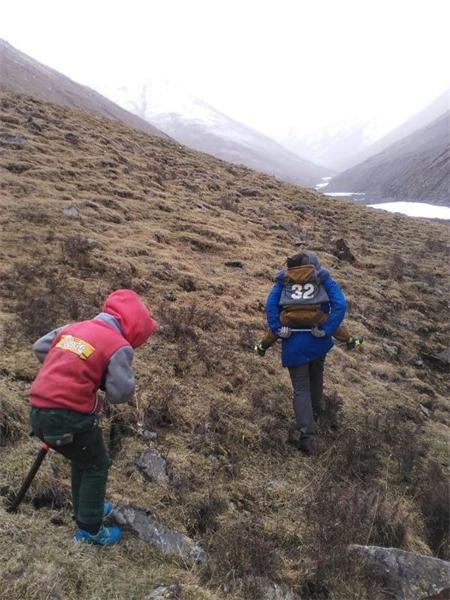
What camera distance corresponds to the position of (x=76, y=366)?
11.8ft

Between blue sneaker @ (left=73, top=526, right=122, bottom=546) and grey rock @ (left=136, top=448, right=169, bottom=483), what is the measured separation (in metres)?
0.82

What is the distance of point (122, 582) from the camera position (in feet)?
11.3

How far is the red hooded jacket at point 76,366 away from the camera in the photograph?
11.7ft

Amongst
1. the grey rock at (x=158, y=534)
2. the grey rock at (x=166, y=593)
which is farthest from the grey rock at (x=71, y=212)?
the grey rock at (x=166, y=593)

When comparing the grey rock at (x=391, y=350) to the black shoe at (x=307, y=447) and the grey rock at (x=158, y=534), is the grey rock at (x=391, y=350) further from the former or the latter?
the grey rock at (x=158, y=534)

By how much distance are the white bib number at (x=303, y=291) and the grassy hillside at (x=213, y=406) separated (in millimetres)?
1504

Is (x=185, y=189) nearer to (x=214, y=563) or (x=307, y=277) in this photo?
(x=307, y=277)

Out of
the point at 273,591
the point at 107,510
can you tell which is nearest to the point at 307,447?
the point at 273,591

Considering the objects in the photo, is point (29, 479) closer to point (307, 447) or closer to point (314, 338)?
point (307, 447)

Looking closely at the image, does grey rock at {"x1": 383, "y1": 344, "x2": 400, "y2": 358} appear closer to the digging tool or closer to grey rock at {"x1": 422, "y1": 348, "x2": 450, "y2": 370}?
grey rock at {"x1": 422, "y1": 348, "x2": 450, "y2": 370}

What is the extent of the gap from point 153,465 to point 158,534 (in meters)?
0.89

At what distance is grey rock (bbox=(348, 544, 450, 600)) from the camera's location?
12.6 ft

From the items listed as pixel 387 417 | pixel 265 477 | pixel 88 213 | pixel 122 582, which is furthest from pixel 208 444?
pixel 88 213

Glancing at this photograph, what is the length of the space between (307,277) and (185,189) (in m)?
12.9
